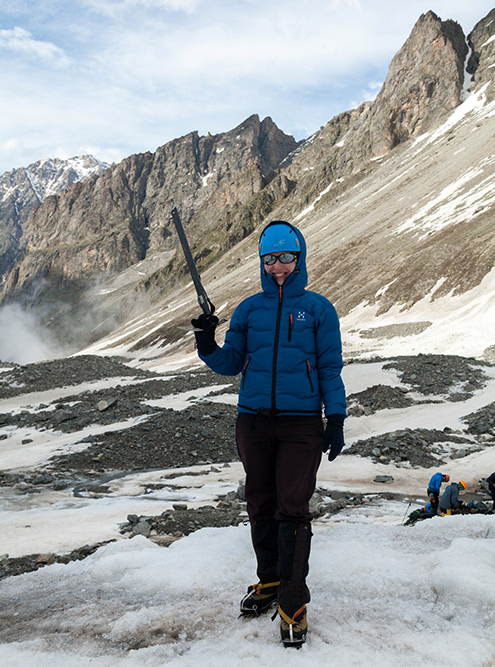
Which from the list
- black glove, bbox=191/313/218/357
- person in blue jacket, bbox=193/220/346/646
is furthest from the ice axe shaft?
person in blue jacket, bbox=193/220/346/646

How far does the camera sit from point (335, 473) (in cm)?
1109

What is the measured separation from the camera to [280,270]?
3.98 meters

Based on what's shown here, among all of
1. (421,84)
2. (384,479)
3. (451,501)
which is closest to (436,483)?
(451,501)

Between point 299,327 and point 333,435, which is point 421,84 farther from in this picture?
point 333,435

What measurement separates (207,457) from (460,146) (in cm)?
10044

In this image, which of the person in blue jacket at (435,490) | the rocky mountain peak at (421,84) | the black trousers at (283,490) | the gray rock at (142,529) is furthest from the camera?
the rocky mountain peak at (421,84)

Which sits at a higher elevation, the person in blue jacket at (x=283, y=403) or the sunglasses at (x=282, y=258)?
the sunglasses at (x=282, y=258)

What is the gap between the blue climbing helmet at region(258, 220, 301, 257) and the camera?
13.0ft

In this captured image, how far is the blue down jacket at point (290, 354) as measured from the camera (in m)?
3.63

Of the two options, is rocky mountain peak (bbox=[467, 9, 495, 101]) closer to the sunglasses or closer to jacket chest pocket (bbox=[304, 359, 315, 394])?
the sunglasses

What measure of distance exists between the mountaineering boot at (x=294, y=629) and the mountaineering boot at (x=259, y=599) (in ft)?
1.42

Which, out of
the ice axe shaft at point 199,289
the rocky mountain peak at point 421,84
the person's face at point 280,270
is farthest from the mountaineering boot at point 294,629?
the rocky mountain peak at point 421,84

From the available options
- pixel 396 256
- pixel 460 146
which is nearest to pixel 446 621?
pixel 396 256

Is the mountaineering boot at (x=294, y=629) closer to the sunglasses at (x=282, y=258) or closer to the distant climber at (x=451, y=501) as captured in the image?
the sunglasses at (x=282, y=258)
